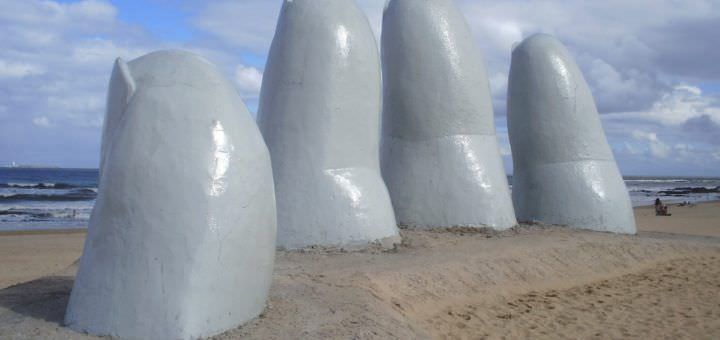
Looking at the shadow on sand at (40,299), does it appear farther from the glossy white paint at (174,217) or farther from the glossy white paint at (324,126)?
the glossy white paint at (324,126)

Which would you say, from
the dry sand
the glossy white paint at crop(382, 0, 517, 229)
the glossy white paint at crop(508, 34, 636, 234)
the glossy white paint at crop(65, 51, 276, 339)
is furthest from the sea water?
the glossy white paint at crop(65, 51, 276, 339)

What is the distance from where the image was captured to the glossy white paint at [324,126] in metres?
8.16

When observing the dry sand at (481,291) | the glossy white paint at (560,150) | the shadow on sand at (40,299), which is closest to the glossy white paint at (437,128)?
the dry sand at (481,291)

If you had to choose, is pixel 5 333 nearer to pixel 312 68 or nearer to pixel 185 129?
pixel 185 129

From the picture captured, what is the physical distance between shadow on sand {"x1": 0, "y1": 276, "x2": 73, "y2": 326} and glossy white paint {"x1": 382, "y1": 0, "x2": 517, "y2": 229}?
5009 millimetres

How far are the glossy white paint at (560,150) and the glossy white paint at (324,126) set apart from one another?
3.62 metres

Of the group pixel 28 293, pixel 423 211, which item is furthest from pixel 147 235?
pixel 423 211

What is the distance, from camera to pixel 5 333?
179 inches

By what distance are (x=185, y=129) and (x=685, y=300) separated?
630 cm

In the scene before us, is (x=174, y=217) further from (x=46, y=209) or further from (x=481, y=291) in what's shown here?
(x=46, y=209)

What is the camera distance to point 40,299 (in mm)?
5406

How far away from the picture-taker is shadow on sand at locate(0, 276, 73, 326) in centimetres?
499

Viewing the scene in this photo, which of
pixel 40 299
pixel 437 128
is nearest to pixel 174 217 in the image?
pixel 40 299

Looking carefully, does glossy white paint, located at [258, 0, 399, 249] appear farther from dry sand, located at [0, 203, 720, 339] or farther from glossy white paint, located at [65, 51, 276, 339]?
glossy white paint, located at [65, 51, 276, 339]
